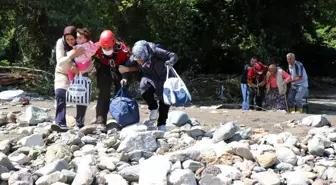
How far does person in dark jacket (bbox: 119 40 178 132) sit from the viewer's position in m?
6.58

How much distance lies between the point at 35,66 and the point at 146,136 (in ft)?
34.5

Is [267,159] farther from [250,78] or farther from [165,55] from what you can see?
[250,78]

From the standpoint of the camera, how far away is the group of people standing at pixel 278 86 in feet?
35.9

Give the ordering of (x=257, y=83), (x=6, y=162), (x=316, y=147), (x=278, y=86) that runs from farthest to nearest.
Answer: (x=257, y=83), (x=278, y=86), (x=316, y=147), (x=6, y=162)

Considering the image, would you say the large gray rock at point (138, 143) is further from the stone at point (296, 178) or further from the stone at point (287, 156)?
the stone at point (296, 178)

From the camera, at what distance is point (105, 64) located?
695cm

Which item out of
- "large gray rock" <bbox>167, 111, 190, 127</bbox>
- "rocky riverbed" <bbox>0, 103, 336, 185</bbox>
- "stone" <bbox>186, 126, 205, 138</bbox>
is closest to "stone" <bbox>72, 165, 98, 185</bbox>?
"rocky riverbed" <bbox>0, 103, 336, 185</bbox>

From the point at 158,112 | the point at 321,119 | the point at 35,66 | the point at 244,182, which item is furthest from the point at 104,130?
the point at 35,66

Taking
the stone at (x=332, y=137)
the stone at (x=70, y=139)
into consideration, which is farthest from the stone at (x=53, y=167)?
the stone at (x=332, y=137)

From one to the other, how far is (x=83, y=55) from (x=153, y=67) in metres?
0.88

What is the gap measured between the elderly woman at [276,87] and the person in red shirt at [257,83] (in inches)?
13.4

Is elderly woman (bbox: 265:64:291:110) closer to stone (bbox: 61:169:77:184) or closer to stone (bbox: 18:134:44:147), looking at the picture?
stone (bbox: 18:134:44:147)

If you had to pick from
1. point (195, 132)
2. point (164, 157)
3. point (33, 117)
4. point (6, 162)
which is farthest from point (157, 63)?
point (6, 162)

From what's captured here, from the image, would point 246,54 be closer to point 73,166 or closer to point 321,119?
point 321,119
